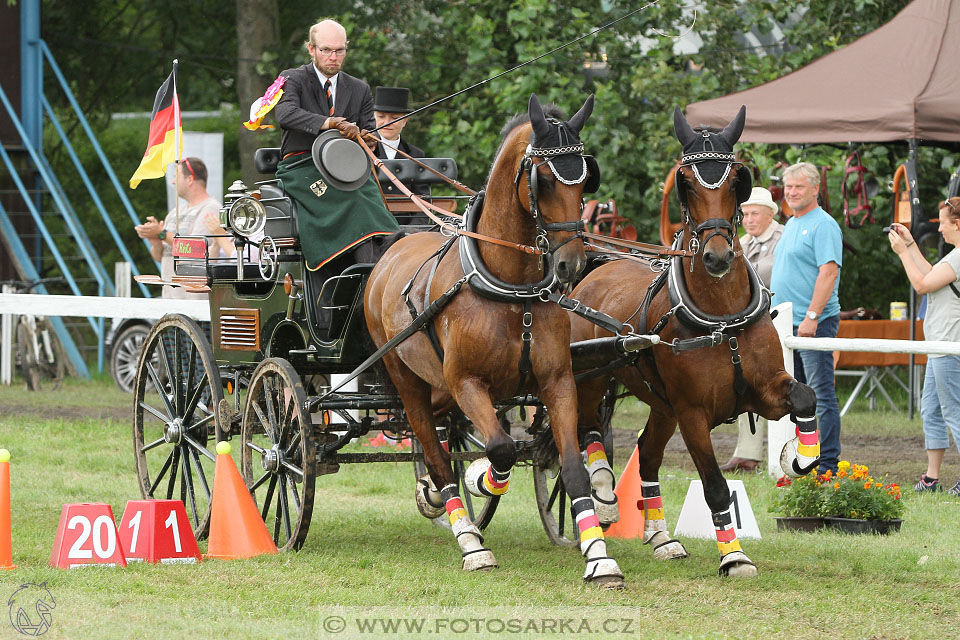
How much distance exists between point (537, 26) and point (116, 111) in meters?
9.48

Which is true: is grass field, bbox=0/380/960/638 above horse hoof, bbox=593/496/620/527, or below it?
below

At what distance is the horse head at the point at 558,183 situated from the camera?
577 centimetres

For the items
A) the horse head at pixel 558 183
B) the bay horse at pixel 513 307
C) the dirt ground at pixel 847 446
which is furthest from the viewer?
the dirt ground at pixel 847 446

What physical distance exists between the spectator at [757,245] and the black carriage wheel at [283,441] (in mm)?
4060

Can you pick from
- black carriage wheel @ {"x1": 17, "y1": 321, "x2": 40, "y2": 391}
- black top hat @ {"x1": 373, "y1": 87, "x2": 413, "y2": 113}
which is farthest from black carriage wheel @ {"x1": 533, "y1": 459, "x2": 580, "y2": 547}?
black carriage wheel @ {"x1": 17, "y1": 321, "x2": 40, "y2": 391}

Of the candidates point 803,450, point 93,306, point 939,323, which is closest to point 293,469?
point 803,450

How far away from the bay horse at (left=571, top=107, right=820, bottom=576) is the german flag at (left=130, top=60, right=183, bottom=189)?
12.9ft

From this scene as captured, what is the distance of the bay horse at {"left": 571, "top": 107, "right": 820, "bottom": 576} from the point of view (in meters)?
6.01

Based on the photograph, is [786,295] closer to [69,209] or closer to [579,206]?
[579,206]

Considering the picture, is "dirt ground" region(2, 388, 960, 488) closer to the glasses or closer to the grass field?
the grass field

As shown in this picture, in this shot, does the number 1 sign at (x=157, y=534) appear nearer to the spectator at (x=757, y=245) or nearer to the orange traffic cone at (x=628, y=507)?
the orange traffic cone at (x=628, y=507)

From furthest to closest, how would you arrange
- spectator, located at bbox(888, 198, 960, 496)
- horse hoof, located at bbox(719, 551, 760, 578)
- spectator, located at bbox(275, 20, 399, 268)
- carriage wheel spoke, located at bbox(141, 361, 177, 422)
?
spectator, located at bbox(888, 198, 960, 496)
carriage wheel spoke, located at bbox(141, 361, 177, 422)
spectator, located at bbox(275, 20, 399, 268)
horse hoof, located at bbox(719, 551, 760, 578)

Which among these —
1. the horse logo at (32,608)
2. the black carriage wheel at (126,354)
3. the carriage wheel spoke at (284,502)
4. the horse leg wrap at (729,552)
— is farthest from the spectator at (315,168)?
the black carriage wheel at (126,354)

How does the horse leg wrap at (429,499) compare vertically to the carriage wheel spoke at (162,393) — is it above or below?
below
